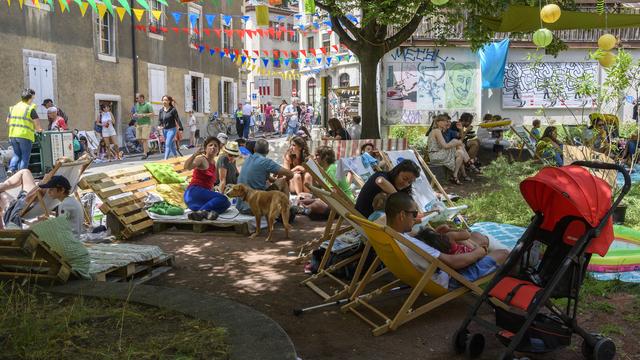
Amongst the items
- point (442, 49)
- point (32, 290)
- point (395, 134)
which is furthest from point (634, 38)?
point (32, 290)

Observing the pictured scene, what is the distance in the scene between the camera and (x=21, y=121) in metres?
10.7

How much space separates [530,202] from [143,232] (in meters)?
5.02

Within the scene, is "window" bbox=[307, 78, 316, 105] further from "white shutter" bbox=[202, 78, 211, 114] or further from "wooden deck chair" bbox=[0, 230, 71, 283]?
"wooden deck chair" bbox=[0, 230, 71, 283]

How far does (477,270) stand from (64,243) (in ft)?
10.3

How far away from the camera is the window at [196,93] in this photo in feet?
87.9

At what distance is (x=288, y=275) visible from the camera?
5703mm

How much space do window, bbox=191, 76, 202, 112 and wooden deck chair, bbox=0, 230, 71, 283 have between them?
74.7 feet

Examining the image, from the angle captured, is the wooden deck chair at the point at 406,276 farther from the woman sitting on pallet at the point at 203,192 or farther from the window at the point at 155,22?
the window at the point at 155,22

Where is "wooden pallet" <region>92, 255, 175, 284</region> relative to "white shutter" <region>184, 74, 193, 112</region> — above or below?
below

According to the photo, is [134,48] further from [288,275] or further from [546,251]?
[546,251]

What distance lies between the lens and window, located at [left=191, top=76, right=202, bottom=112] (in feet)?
87.9

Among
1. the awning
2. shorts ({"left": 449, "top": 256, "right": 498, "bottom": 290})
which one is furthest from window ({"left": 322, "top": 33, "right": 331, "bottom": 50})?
shorts ({"left": 449, "top": 256, "right": 498, "bottom": 290})

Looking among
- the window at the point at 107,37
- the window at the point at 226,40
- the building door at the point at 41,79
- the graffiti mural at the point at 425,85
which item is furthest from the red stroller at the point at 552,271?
the window at the point at 226,40

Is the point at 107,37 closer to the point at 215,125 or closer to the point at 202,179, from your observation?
the point at 215,125
